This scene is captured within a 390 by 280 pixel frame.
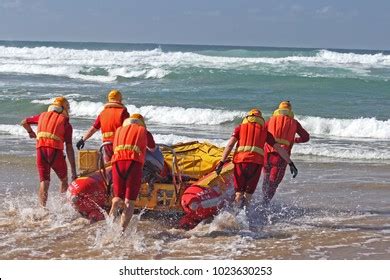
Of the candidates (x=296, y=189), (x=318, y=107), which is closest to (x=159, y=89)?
(x=318, y=107)

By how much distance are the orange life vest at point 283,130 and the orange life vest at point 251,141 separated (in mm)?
994

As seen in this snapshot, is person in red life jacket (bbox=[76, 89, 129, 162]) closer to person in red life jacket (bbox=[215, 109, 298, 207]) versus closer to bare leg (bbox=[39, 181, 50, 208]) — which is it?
bare leg (bbox=[39, 181, 50, 208])

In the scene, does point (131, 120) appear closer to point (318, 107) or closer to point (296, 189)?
point (296, 189)

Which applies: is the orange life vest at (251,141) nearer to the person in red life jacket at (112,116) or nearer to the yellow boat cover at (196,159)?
the yellow boat cover at (196,159)

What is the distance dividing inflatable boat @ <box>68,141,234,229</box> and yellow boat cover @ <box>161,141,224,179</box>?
281mm

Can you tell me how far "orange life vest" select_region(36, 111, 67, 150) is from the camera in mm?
8266

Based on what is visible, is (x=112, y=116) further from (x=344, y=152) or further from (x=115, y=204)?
(x=344, y=152)

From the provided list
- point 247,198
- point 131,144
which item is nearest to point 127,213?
point 131,144

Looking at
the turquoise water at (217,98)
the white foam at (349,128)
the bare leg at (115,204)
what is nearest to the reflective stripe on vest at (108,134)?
the bare leg at (115,204)

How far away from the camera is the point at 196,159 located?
8883 mm

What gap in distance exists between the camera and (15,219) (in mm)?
8242

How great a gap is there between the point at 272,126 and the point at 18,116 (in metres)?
13.8

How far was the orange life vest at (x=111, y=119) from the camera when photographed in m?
8.42

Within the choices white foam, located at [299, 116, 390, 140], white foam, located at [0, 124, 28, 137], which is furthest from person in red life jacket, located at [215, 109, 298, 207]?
white foam, located at [299, 116, 390, 140]
